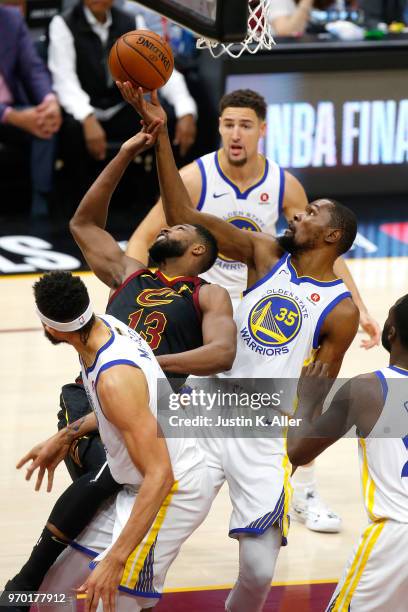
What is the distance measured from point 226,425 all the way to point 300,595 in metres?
0.83

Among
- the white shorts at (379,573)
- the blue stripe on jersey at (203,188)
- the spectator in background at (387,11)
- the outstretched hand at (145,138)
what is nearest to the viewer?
the white shorts at (379,573)

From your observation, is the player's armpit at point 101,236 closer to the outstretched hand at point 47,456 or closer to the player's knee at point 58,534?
the outstretched hand at point 47,456

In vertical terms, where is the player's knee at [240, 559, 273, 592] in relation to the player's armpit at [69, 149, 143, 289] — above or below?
below

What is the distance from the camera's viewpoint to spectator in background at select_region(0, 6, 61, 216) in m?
9.50

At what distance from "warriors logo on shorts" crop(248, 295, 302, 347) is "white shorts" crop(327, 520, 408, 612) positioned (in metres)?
1.01

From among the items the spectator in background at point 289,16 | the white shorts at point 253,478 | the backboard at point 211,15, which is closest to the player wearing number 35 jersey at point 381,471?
the white shorts at point 253,478

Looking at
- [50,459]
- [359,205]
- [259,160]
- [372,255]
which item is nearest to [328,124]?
[359,205]

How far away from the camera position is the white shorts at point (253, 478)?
4.25 metres

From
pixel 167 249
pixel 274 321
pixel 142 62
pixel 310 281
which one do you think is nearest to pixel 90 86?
pixel 142 62

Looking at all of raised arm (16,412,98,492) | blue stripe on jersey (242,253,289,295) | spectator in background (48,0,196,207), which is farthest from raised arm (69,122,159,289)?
spectator in background (48,0,196,207)

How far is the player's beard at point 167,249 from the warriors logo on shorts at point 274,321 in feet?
1.26

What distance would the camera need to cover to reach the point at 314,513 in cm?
537

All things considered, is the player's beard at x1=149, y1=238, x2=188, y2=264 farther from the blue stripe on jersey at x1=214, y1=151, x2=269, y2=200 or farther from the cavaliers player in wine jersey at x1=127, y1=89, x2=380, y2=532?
the blue stripe on jersey at x1=214, y1=151, x2=269, y2=200

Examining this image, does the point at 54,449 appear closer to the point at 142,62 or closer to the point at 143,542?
the point at 143,542
